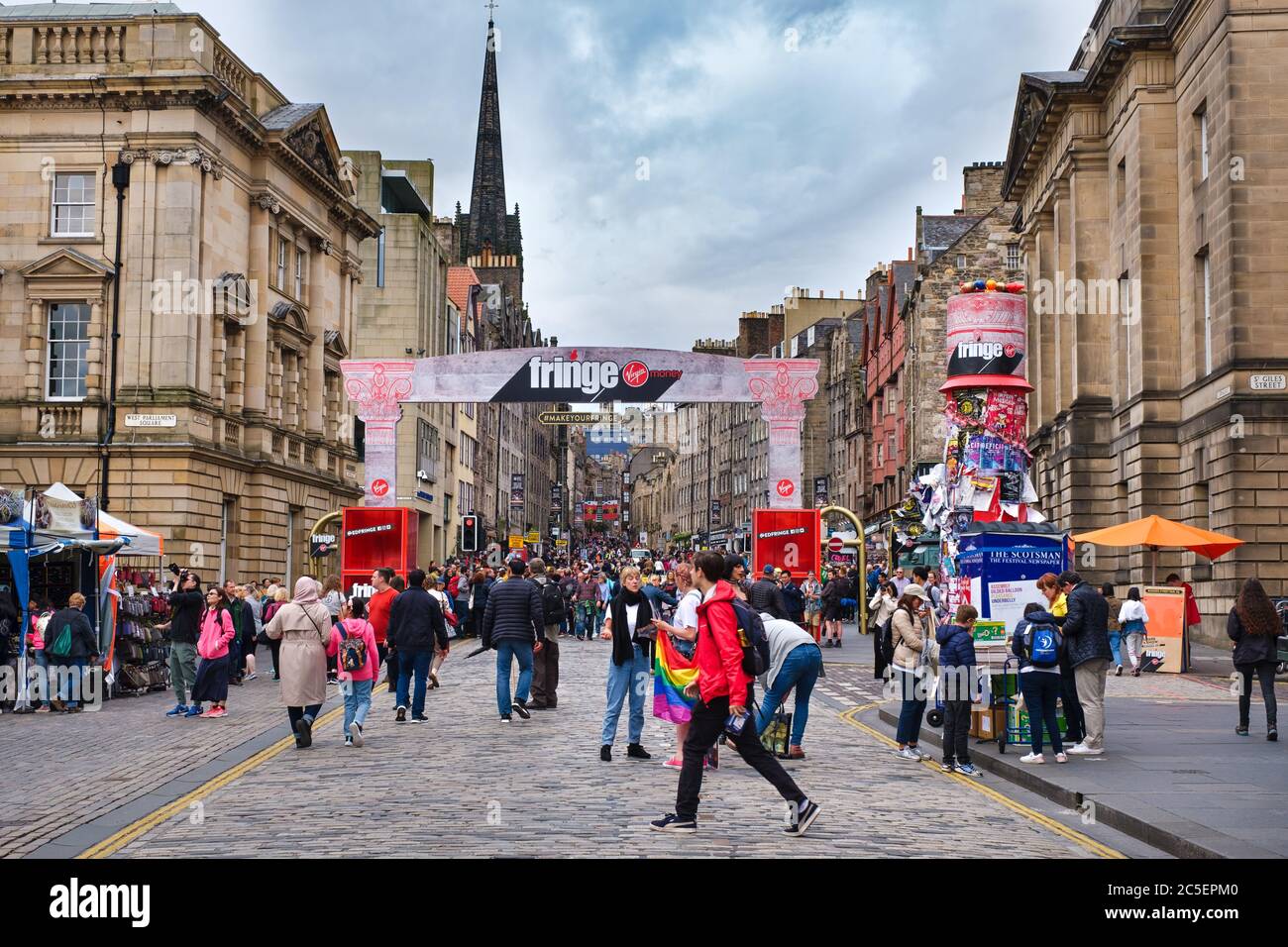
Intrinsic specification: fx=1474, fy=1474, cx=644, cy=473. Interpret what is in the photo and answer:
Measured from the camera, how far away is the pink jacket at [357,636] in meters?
15.2

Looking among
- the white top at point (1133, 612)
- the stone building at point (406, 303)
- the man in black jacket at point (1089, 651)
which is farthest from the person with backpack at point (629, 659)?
the stone building at point (406, 303)

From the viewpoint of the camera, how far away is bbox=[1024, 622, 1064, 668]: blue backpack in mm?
13312

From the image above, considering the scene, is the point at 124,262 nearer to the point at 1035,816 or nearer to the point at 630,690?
the point at 630,690

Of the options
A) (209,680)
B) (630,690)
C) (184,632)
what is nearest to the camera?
(630,690)

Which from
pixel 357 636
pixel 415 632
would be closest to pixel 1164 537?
pixel 415 632

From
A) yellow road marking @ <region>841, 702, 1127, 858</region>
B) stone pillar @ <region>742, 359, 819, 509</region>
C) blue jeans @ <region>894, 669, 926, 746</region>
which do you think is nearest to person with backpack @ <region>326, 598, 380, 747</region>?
blue jeans @ <region>894, 669, 926, 746</region>

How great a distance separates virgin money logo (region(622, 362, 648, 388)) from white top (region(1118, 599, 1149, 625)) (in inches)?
473

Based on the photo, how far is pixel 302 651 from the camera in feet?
48.9

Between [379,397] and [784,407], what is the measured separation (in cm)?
920

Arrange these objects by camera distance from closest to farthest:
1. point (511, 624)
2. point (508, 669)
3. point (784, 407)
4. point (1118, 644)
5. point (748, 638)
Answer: point (748, 638) → point (511, 624) → point (508, 669) → point (1118, 644) → point (784, 407)

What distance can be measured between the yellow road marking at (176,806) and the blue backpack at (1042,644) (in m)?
7.13
